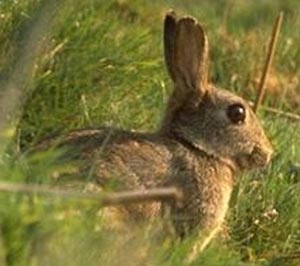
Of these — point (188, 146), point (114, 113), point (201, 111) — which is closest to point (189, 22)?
point (201, 111)

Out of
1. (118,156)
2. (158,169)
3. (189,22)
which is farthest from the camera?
(189,22)

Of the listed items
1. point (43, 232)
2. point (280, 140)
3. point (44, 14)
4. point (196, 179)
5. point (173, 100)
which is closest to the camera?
point (44, 14)

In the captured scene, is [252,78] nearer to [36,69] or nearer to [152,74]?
[152,74]

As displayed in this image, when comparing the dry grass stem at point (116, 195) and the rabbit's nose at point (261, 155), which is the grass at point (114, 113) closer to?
the rabbit's nose at point (261, 155)

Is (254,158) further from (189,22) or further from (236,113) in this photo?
(189,22)

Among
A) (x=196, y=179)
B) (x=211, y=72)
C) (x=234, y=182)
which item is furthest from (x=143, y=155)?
(x=211, y=72)

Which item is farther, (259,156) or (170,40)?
(259,156)

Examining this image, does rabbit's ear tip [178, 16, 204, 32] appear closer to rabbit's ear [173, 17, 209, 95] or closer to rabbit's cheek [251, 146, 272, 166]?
rabbit's ear [173, 17, 209, 95]
